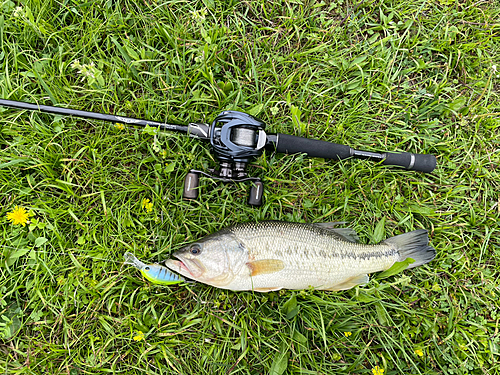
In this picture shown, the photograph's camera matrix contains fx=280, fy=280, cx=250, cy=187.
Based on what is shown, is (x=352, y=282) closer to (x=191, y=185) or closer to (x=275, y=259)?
(x=275, y=259)

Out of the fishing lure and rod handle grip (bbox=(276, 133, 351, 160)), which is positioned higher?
rod handle grip (bbox=(276, 133, 351, 160))

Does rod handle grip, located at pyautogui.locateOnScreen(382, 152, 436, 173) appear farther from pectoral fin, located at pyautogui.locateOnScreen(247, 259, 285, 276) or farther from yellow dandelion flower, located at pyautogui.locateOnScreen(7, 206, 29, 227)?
yellow dandelion flower, located at pyautogui.locateOnScreen(7, 206, 29, 227)

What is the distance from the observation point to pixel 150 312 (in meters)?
3.00

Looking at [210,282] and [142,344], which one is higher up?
[210,282]

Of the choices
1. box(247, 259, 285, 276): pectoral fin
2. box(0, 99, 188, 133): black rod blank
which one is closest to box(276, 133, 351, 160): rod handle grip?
box(0, 99, 188, 133): black rod blank

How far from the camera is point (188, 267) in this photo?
2.73 meters

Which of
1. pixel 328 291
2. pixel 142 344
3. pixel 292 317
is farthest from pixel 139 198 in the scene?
pixel 328 291

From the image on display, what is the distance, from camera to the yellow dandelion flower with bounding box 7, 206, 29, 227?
2.79 meters

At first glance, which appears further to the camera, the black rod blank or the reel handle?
the reel handle

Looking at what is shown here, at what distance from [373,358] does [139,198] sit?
311 cm

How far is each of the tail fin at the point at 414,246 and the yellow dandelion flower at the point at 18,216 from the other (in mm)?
3834

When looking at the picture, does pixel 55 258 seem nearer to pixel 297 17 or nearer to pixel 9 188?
pixel 9 188

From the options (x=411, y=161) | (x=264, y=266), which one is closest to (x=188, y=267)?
(x=264, y=266)

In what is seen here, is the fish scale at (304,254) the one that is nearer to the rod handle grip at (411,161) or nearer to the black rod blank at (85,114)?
the rod handle grip at (411,161)
